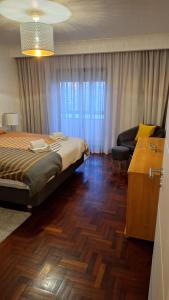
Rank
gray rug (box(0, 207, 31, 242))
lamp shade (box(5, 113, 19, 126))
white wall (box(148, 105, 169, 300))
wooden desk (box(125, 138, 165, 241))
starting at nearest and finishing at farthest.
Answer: white wall (box(148, 105, 169, 300)) < wooden desk (box(125, 138, 165, 241)) < gray rug (box(0, 207, 31, 242)) < lamp shade (box(5, 113, 19, 126))

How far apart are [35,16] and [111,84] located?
7.93 ft

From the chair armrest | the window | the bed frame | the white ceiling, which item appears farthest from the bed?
the window

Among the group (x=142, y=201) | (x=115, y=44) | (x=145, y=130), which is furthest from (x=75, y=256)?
(x=115, y=44)

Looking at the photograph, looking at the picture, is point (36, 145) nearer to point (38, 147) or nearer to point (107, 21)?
point (38, 147)

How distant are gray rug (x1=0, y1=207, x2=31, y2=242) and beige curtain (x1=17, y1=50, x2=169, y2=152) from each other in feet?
9.86

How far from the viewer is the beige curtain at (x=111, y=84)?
4.30 m

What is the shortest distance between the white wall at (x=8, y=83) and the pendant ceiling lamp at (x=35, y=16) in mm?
2298

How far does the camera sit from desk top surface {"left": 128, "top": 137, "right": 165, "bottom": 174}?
6.61ft

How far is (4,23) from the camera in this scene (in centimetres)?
313

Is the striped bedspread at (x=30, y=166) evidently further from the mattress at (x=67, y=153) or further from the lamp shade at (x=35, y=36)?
the lamp shade at (x=35, y=36)

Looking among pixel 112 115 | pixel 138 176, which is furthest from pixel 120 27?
pixel 138 176

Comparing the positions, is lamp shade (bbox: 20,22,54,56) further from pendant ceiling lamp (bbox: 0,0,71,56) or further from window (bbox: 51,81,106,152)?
window (bbox: 51,81,106,152)

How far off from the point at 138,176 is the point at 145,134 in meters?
2.42

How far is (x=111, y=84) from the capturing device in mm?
4660
